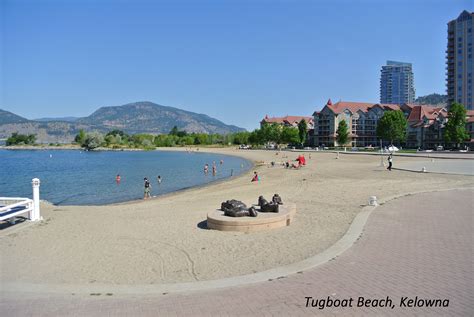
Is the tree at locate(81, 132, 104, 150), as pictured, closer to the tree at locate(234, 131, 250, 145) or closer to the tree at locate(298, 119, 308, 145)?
the tree at locate(234, 131, 250, 145)

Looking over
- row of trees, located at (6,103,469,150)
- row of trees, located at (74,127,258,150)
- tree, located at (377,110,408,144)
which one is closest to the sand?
row of trees, located at (6,103,469,150)

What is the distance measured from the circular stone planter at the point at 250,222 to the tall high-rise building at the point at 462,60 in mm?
129958

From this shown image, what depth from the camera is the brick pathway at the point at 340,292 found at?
19.6ft

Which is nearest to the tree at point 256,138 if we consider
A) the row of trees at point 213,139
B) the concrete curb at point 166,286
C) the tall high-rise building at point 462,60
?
the row of trees at point 213,139

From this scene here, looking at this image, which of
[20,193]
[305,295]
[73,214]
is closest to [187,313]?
[305,295]

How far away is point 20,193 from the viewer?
3098 cm

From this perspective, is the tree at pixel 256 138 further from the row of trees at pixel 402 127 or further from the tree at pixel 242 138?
the row of trees at pixel 402 127

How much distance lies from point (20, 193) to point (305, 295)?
101 feet

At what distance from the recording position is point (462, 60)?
123625 mm

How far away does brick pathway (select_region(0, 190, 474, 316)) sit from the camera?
235 inches

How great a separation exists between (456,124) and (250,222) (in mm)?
75062

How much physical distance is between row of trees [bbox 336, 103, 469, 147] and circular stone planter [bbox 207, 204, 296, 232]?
7312 cm

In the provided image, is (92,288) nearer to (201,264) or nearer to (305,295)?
(201,264)

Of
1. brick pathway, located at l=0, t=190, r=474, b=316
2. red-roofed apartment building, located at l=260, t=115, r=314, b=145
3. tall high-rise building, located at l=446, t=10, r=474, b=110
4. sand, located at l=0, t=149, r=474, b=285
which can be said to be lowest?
sand, located at l=0, t=149, r=474, b=285
